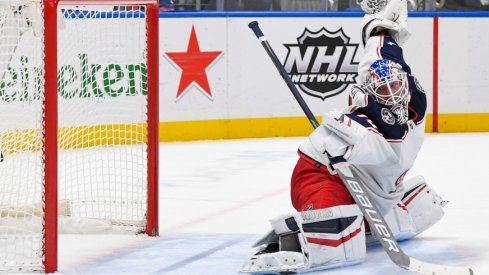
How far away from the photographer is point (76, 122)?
5465mm

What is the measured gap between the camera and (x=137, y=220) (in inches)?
182

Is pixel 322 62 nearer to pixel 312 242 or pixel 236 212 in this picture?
pixel 236 212

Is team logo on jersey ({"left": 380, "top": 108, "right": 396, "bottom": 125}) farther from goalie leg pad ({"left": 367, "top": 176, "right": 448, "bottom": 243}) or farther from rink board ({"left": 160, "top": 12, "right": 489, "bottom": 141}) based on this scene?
rink board ({"left": 160, "top": 12, "right": 489, "bottom": 141})

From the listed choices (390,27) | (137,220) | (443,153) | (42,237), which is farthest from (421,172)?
(42,237)

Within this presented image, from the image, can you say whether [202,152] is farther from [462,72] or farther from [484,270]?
[484,270]

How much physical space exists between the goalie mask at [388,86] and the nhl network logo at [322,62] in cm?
404

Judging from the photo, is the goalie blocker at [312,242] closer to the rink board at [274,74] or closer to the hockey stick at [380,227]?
the hockey stick at [380,227]

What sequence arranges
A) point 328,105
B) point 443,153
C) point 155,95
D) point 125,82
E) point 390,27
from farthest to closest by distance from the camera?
point 328,105
point 443,153
point 125,82
point 390,27
point 155,95

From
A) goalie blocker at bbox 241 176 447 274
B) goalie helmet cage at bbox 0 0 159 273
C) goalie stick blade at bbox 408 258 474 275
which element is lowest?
goalie stick blade at bbox 408 258 474 275

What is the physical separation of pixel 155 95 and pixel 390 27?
4.44ft

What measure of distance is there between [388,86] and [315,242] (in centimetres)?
→ 56

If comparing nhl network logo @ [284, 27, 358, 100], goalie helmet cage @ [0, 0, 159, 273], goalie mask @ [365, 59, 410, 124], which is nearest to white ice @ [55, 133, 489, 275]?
goalie helmet cage @ [0, 0, 159, 273]

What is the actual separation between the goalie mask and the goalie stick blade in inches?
19.3

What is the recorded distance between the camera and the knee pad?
14.1 ft
